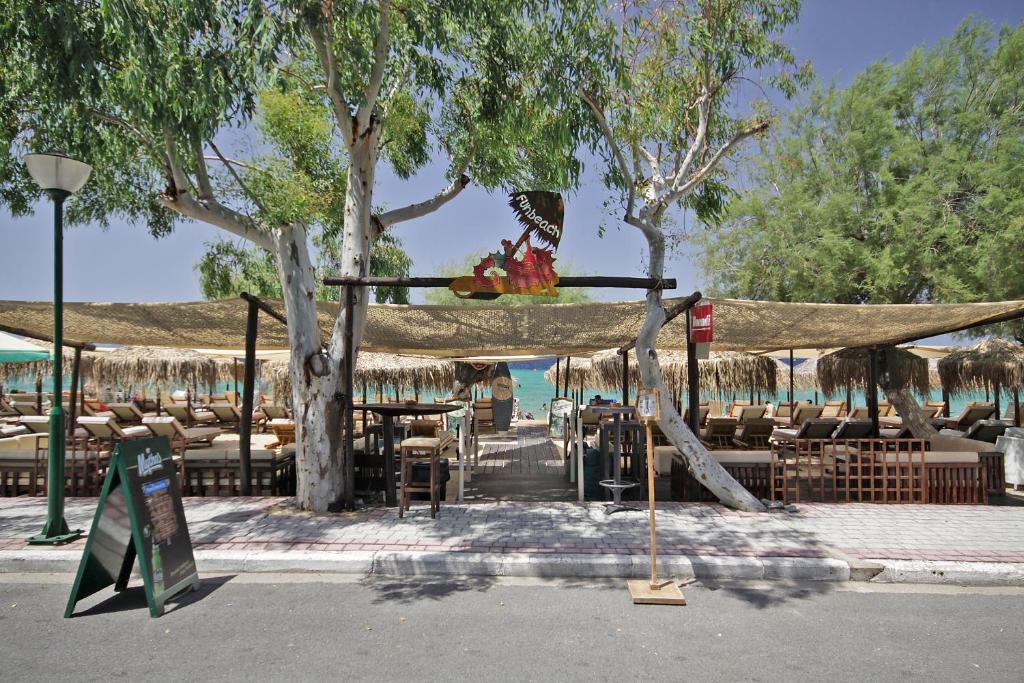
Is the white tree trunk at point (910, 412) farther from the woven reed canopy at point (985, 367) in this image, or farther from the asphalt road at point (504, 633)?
the asphalt road at point (504, 633)

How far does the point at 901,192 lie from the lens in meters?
12.7

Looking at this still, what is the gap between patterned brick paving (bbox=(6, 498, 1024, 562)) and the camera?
19.4 ft

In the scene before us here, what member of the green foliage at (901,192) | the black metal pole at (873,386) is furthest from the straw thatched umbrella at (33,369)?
the black metal pole at (873,386)

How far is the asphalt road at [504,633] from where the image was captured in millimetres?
3695

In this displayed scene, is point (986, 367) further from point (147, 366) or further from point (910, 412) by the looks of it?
point (147, 366)

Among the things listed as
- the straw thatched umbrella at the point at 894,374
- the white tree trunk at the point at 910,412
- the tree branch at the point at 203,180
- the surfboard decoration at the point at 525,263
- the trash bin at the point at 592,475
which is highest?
the tree branch at the point at 203,180

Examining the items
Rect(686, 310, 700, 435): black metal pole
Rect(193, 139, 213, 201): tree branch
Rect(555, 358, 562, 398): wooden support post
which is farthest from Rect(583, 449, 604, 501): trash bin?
Rect(555, 358, 562, 398): wooden support post

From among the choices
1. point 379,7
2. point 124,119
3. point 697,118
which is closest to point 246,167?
point 124,119

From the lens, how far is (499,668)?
3.74 metres

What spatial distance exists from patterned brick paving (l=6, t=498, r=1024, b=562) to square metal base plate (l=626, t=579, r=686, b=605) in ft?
1.88

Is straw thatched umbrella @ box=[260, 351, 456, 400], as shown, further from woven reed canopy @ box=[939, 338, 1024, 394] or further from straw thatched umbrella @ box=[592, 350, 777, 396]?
woven reed canopy @ box=[939, 338, 1024, 394]

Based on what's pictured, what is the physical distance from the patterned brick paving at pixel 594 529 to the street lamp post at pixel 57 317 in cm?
32

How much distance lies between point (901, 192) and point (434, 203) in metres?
9.75

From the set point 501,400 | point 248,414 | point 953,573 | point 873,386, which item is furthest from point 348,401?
point 501,400
